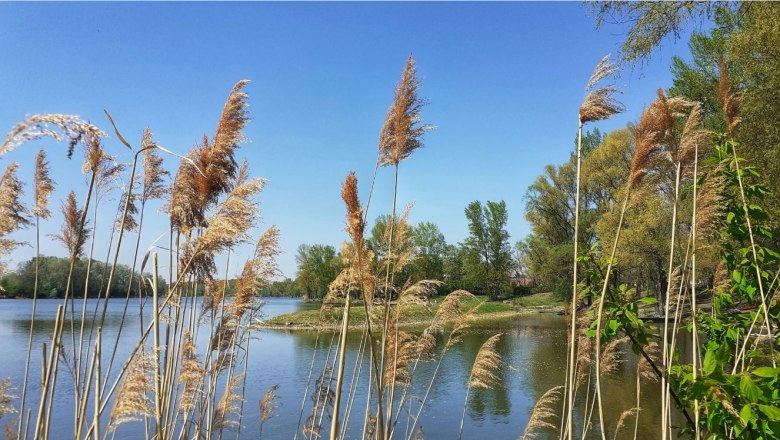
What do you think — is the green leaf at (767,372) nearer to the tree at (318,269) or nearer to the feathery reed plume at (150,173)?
the feathery reed plume at (150,173)

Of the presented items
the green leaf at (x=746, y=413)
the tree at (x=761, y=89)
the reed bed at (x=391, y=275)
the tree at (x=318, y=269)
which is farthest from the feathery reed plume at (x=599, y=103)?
the tree at (x=318, y=269)

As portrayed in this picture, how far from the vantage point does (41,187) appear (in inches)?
162

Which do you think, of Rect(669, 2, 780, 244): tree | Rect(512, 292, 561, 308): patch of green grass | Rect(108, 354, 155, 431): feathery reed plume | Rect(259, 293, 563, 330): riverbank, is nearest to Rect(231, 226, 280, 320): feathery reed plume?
Rect(108, 354, 155, 431): feathery reed plume

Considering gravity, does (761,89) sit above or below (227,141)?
above

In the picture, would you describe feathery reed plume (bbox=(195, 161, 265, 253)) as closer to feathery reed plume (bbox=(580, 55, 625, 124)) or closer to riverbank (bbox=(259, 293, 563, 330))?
feathery reed plume (bbox=(580, 55, 625, 124))

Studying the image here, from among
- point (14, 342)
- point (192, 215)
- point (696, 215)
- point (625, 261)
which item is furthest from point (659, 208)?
point (14, 342)

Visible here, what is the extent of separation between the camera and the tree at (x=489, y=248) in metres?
47.5

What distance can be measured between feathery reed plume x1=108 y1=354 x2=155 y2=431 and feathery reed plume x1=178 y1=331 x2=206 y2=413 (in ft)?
1.74

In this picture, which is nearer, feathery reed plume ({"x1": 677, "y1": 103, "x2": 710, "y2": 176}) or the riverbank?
feathery reed plume ({"x1": 677, "y1": 103, "x2": 710, "y2": 176})

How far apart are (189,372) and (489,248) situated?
153 ft

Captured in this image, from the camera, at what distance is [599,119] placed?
279cm

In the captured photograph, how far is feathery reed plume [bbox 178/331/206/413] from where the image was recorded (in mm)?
3324

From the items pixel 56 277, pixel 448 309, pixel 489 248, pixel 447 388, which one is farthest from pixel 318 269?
pixel 448 309

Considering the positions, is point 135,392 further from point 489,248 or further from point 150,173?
point 489,248
